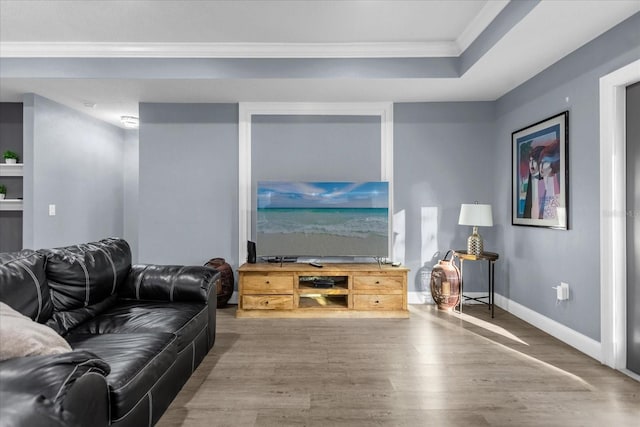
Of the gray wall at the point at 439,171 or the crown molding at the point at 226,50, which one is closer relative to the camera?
the crown molding at the point at 226,50

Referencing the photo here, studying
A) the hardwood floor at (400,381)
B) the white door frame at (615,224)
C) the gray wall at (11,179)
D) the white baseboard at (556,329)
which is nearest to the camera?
the hardwood floor at (400,381)

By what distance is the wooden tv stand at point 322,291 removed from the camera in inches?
149

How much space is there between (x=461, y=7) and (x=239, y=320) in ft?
11.2

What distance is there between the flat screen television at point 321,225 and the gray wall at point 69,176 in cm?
247

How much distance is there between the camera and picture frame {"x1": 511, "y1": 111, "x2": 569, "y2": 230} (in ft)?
10.0

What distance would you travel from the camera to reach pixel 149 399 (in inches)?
65.9

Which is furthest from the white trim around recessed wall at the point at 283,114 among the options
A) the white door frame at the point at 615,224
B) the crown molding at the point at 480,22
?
the white door frame at the point at 615,224

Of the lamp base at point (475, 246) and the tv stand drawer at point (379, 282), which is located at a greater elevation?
the lamp base at point (475, 246)

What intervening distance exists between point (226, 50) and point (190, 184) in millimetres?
1626

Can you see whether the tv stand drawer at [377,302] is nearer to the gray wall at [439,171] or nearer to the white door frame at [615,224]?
the gray wall at [439,171]

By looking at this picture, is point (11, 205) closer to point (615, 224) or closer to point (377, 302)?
point (377, 302)

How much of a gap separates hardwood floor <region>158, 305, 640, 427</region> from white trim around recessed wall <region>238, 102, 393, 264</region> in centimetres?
132

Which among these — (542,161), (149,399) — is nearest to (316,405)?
(149,399)

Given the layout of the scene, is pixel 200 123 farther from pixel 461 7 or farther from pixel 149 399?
pixel 149 399
